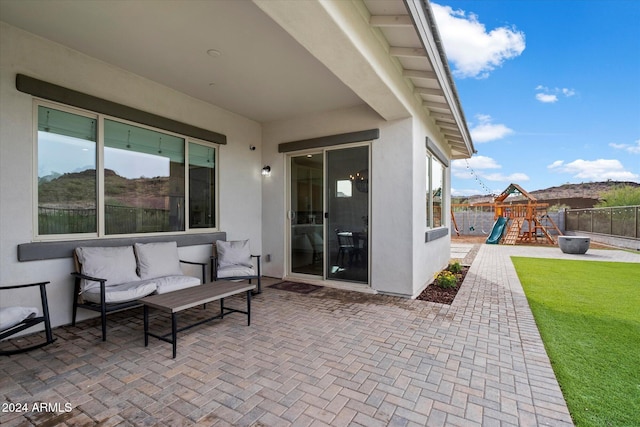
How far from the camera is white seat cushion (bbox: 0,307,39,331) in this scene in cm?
238

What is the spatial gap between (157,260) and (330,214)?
291 centimetres

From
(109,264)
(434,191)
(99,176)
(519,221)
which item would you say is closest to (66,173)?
(99,176)

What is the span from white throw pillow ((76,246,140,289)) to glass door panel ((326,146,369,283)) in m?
3.15

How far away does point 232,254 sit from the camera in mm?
4977

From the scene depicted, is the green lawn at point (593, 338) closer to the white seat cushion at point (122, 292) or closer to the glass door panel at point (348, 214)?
the glass door panel at point (348, 214)

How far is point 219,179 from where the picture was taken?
5465 mm

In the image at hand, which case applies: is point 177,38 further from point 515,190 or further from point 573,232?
point 573,232

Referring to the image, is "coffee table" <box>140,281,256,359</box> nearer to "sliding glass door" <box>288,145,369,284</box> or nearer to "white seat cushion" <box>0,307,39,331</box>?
"white seat cushion" <box>0,307,39,331</box>

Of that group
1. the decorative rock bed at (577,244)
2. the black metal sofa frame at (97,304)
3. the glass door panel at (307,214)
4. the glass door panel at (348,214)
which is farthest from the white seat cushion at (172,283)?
the decorative rock bed at (577,244)

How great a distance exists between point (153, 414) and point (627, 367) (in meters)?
3.73

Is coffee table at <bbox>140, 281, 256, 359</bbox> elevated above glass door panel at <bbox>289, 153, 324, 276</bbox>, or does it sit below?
below

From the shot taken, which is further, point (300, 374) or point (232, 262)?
point (232, 262)

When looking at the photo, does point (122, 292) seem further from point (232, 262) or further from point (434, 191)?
point (434, 191)

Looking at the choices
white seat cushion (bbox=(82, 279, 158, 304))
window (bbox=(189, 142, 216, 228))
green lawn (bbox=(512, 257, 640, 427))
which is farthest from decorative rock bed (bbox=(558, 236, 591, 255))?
white seat cushion (bbox=(82, 279, 158, 304))
